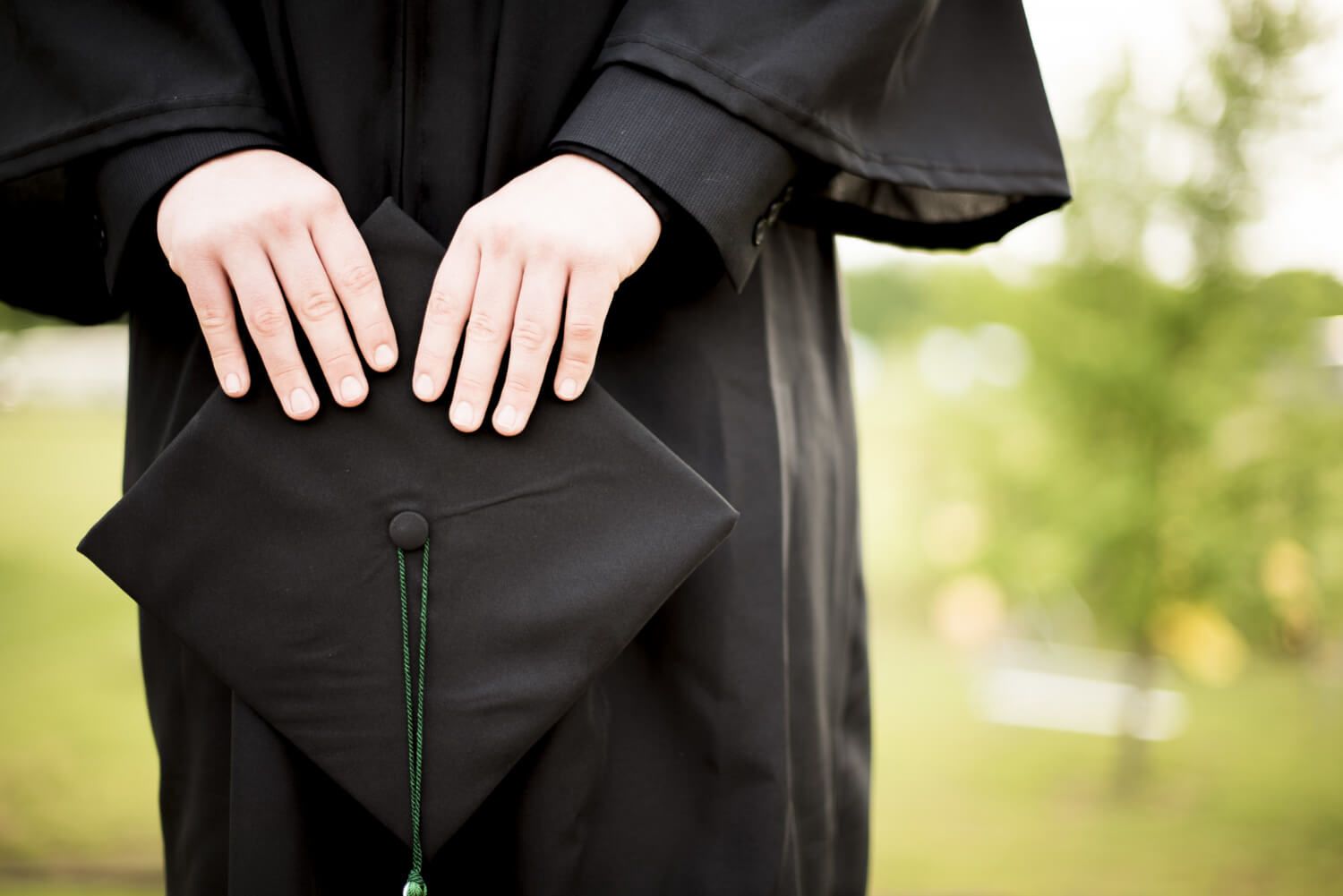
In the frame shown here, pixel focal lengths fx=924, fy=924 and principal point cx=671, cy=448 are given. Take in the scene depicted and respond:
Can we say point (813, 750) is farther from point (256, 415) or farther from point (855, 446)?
point (256, 415)

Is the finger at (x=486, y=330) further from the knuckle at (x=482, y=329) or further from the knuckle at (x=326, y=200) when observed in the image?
the knuckle at (x=326, y=200)

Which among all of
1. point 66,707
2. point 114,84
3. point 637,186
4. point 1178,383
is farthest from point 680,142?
point 66,707

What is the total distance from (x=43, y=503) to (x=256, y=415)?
10566 millimetres

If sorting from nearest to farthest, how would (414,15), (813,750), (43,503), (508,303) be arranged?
(508,303), (414,15), (813,750), (43,503)

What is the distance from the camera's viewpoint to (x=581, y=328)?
767 millimetres

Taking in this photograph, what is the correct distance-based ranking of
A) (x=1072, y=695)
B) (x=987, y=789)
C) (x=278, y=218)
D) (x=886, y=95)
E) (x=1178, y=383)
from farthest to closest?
(x=1072, y=695) → (x=987, y=789) → (x=1178, y=383) → (x=886, y=95) → (x=278, y=218)

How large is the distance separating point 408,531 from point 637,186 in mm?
351

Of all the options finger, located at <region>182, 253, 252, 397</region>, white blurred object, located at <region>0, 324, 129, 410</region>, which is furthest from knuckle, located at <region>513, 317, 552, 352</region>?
white blurred object, located at <region>0, 324, 129, 410</region>

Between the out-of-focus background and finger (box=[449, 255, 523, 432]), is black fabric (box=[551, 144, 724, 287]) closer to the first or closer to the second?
finger (box=[449, 255, 523, 432])

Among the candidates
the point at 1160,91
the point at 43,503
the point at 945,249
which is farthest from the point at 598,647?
the point at 43,503

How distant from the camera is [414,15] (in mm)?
860

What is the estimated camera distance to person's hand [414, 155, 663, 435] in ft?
2.48

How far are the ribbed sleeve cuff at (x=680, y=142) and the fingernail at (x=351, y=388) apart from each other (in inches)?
10.5

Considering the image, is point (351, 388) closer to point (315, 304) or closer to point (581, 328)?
point (315, 304)
